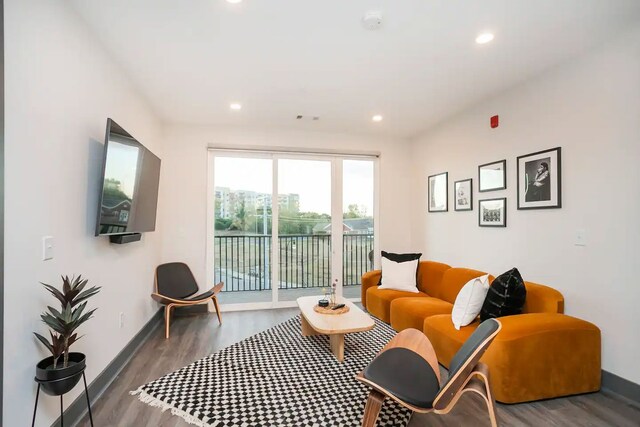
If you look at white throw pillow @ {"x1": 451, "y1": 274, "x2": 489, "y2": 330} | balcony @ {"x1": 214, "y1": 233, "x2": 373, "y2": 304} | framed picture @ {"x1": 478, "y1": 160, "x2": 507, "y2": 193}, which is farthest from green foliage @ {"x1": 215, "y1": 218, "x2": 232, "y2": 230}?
framed picture @ {"x1": 478, "y1": 160, "x2": 507, "y2": 193}

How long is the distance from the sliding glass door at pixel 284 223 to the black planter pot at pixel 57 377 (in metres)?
2.88

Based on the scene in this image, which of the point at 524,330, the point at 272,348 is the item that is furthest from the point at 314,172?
the point at 524,330

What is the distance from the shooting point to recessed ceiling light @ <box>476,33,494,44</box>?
7.57 feet

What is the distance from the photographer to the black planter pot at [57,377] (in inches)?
59.0

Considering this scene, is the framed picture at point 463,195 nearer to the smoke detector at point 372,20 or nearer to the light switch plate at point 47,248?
the smoke detector at point 372,20

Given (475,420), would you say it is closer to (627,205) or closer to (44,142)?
(627,205)

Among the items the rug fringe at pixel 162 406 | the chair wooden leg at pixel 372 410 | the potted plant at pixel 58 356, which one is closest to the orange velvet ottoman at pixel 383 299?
the chair wooden leg at pixel 372 410

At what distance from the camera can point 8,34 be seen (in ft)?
4.78

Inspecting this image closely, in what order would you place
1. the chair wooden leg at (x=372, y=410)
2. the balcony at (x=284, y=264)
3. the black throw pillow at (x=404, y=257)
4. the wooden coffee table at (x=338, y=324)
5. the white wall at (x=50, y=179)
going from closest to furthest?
the white wall at (x=50, y=179) → the chair wooden leg at (x=372, y=410) → the wooden coffee table at (x=338, y=324) → the black throw pillow at (x=404, y=257) → the balcony at (x=284, y=264)

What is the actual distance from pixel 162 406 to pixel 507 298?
2637 mm

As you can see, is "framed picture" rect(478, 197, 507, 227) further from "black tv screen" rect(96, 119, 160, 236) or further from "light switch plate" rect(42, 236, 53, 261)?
"light switch plate" rect(42, 236, 53, 261)

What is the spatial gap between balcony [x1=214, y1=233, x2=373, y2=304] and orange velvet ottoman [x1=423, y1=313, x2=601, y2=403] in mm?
2807

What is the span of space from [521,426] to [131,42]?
368 cm

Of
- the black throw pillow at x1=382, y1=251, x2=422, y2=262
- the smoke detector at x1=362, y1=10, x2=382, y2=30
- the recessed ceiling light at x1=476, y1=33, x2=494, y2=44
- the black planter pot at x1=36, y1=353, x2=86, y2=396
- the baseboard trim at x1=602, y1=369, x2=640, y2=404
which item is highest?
the recessed ceiling light at x1=476, y1=33, x2=494, y2=44
